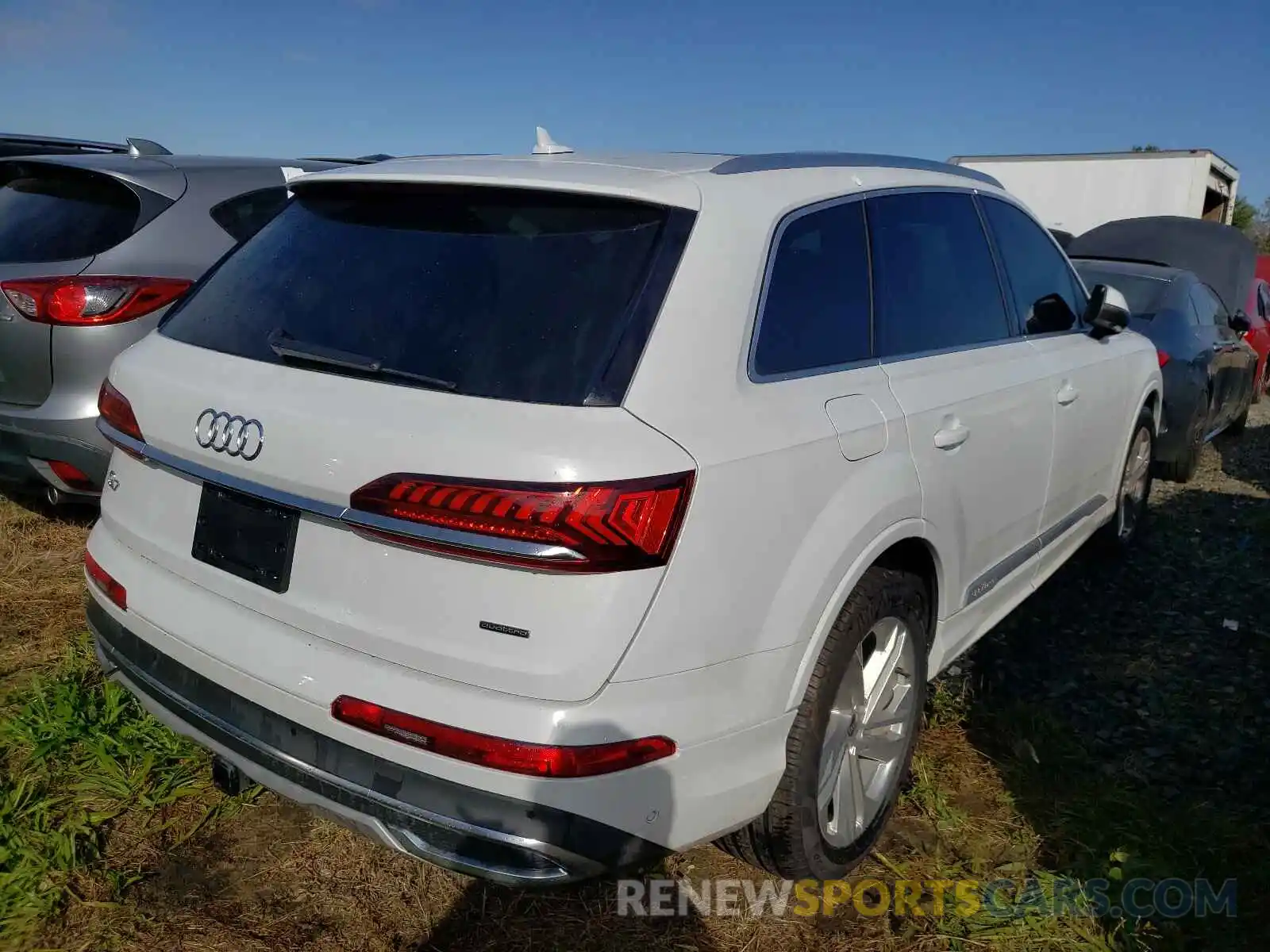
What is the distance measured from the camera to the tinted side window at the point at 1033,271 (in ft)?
11.5

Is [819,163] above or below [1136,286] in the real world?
above

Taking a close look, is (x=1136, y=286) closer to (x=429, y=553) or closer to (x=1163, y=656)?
(x=1163, y=656)

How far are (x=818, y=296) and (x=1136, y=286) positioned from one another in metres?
5.68

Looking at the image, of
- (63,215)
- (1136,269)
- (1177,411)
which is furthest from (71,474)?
(1136,269)

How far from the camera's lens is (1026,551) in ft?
11.1

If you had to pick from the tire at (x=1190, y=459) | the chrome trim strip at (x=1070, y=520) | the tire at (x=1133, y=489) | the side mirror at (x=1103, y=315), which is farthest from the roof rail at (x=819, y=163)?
the tire at (x=1190, y=459)

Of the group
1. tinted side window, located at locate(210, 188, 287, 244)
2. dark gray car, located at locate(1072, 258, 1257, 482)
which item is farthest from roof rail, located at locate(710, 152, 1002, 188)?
dark gray car, located at locate(1072, 258, 1257, 482)

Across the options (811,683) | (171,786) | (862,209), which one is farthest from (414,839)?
(862,209)

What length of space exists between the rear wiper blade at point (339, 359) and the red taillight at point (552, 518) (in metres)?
0.22

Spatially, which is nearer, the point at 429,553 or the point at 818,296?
the point at 429,553

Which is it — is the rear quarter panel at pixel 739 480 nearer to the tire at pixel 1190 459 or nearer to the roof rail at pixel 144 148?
the roof rail at pixel 144 148

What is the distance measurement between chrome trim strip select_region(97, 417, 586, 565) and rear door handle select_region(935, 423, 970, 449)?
1.29 metres

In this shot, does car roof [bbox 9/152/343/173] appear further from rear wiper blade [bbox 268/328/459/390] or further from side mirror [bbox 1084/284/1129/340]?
side mirror [bbox 1084/284/1129/340]

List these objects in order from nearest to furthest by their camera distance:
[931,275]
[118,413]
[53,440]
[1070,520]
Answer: [118,413]
[931,275]
[53,440]
[1070,520]
